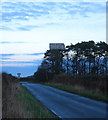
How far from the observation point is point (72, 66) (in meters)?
78.4

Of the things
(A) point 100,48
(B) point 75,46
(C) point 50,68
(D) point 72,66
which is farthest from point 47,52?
(A) point 100,48

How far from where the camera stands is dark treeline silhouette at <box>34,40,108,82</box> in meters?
66.0

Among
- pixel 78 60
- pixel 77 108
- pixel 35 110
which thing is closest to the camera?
pixel 35 110

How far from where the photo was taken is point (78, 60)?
73438 millimetres

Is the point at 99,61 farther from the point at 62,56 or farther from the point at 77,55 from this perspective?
the point at 62,56

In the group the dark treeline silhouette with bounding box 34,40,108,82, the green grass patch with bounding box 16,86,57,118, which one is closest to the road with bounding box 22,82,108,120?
the green grass patch with bounding box 16,86,57,118

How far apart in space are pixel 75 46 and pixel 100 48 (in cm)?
817

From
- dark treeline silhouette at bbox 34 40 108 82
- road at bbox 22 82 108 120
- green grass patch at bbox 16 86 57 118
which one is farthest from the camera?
dark treeline silhouette at bbox 34 40 108 82

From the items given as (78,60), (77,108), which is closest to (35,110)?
(77,108)

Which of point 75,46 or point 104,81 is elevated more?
point 75,46

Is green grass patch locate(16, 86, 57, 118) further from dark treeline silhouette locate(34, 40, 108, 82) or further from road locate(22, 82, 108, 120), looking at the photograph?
dark treeline silhouette locate(34, 40, 108, 82)

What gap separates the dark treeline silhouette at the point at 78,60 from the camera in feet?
217

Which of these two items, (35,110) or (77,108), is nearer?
(35,110)

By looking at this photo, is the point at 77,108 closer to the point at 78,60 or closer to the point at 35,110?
the point at 35,110
